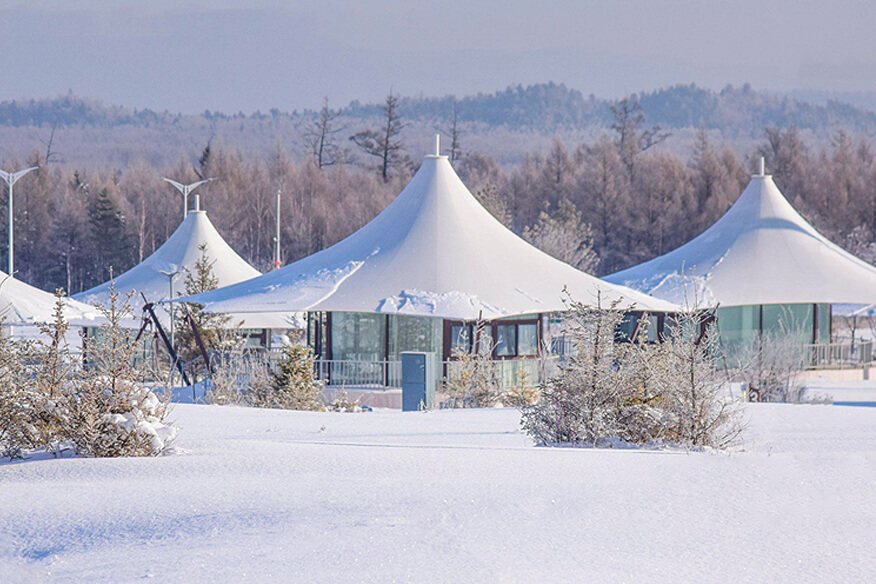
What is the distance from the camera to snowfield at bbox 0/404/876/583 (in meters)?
5.43

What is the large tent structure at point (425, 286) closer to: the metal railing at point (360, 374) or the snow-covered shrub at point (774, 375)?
the metal railing at point (360, 374)

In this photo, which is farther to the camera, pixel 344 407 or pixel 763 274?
pixel 763 274

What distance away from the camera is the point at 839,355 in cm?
2712

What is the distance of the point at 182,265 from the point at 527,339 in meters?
11.9

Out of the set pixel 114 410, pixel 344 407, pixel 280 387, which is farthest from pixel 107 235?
pixel 114 410

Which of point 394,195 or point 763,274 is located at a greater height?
point 394,195

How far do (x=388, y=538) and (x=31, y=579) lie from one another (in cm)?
176

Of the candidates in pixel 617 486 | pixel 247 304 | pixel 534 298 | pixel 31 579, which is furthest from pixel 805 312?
pixel 31 579

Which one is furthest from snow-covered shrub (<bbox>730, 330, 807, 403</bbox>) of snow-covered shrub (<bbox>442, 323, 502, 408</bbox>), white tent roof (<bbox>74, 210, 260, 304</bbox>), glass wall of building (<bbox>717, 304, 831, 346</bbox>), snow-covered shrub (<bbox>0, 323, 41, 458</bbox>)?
white tent roof (<bbox>74, 210, 260, 304</bbox>)

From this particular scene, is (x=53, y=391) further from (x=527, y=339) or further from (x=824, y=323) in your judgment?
(x=824, y=323)

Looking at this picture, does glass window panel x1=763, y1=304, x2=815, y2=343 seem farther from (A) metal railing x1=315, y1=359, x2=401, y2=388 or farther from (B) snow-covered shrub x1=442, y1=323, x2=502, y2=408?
(B) snow-covered shrub x1=442, y1=323, x2=502, y2=408

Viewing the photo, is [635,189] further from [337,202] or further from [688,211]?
[337,202]

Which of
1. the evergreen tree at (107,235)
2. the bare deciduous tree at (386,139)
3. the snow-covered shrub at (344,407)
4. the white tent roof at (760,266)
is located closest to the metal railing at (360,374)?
the snow-covered shrub at (344,407)

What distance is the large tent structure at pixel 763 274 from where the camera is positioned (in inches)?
1053
